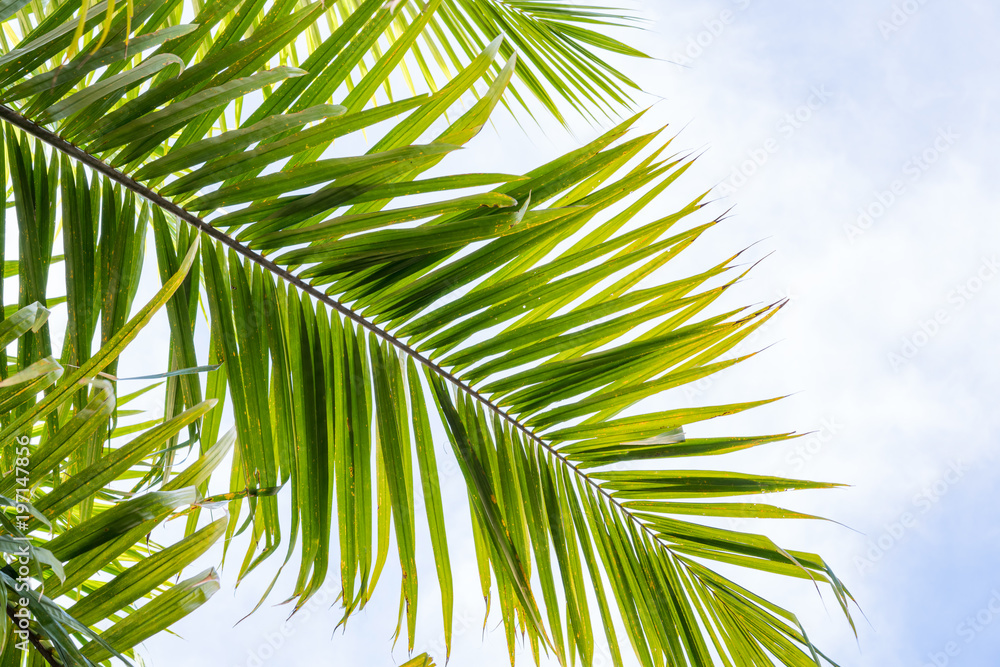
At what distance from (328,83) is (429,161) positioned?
0.18m

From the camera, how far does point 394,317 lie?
0.81m

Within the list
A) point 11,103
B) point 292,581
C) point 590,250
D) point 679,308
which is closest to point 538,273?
point 590,250

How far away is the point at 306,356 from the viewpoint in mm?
773

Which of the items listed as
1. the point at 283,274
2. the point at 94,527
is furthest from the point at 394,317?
the point at 94,527

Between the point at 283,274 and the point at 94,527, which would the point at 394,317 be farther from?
the point at 94,527

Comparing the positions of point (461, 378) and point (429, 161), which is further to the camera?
point (461, 378)

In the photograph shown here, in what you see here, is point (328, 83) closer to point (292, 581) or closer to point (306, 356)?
point (306, 356)

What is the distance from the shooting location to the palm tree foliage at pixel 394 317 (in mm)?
708

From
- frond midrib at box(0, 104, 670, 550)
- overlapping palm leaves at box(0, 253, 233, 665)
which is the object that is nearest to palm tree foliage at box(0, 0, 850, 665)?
frond midrib at box(0, 104, 670, 550)

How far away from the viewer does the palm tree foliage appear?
71 centimetres

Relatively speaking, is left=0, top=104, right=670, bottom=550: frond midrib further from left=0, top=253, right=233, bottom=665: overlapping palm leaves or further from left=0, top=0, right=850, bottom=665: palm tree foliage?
left=0, top=253, right=233, bottom=665: overlapping palm leaves

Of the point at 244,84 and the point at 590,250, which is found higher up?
the point at 244,84

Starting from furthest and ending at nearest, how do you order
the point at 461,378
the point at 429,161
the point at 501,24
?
the point at 501,24 → the point at 461,378 → the point at 429,161

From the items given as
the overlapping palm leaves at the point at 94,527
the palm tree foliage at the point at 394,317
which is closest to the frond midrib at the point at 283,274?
the palm tree foliage at the point at 394,317
